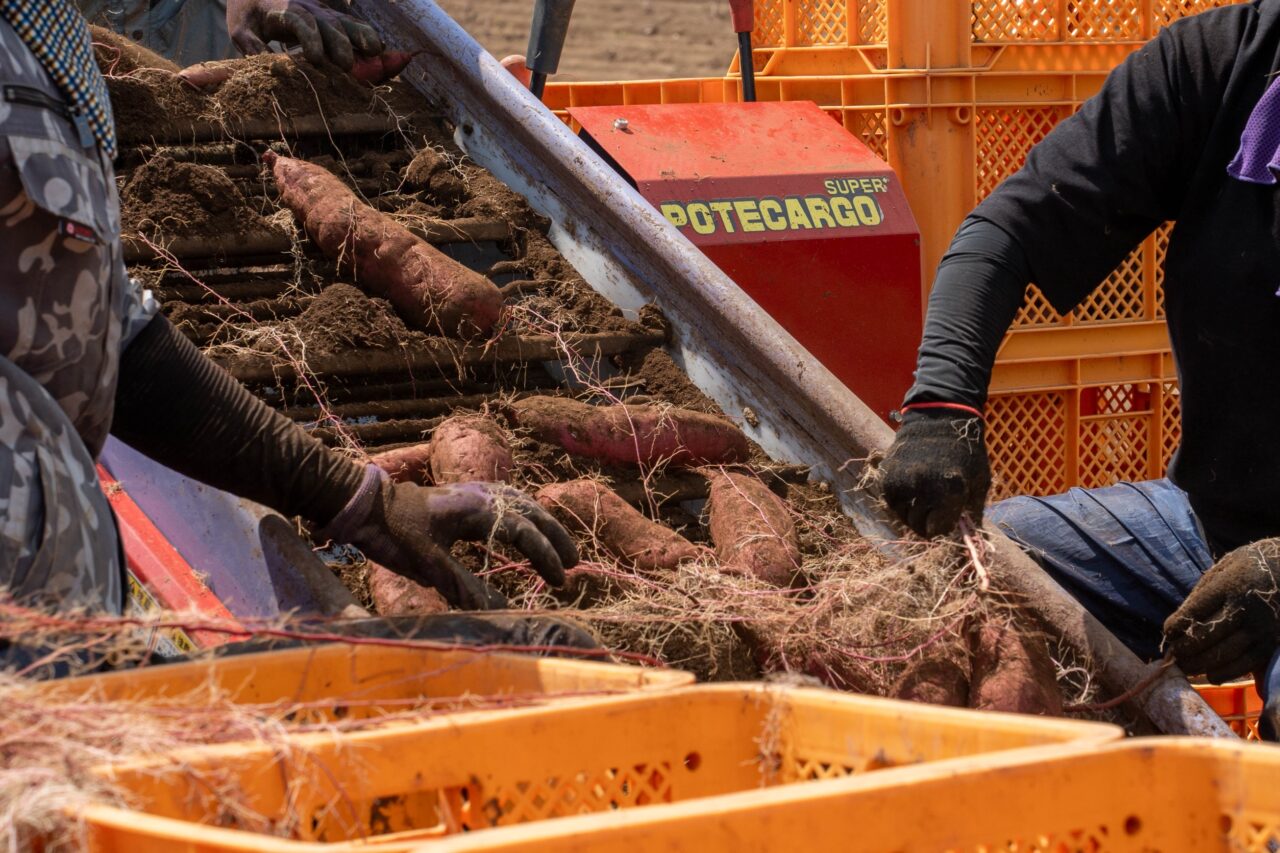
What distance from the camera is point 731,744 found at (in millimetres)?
1623

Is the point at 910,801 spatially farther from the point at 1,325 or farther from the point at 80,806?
the point at 1,325

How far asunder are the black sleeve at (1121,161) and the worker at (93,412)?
111 cm

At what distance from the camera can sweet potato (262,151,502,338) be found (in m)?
3.33

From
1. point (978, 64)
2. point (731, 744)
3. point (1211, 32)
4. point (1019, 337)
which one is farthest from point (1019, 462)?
point (731, 744)

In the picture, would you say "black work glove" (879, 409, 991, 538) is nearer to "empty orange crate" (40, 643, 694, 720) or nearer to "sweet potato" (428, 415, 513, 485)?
"sweet potato" (428, 415, 513, 485)

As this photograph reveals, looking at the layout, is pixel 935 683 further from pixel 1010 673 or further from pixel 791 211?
pixel 791 211

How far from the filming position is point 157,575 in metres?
2.80

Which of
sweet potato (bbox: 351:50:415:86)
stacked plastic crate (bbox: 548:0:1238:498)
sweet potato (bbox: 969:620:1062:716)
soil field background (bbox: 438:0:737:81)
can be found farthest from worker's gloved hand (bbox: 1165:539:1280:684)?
soil field background (bbox: 438:0:737:81)

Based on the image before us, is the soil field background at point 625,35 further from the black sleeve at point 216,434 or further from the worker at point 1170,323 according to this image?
the black sleeve at point 216,434

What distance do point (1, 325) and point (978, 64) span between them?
150 inches

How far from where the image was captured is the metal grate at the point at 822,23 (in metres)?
5.20

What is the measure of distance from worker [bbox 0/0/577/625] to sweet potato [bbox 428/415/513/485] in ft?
0.83

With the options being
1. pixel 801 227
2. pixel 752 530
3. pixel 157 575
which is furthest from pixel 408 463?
pixel 801 227

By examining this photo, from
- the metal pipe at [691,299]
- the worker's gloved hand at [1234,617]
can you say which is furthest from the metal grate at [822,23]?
the worker's gloved hand at [1234,617]
